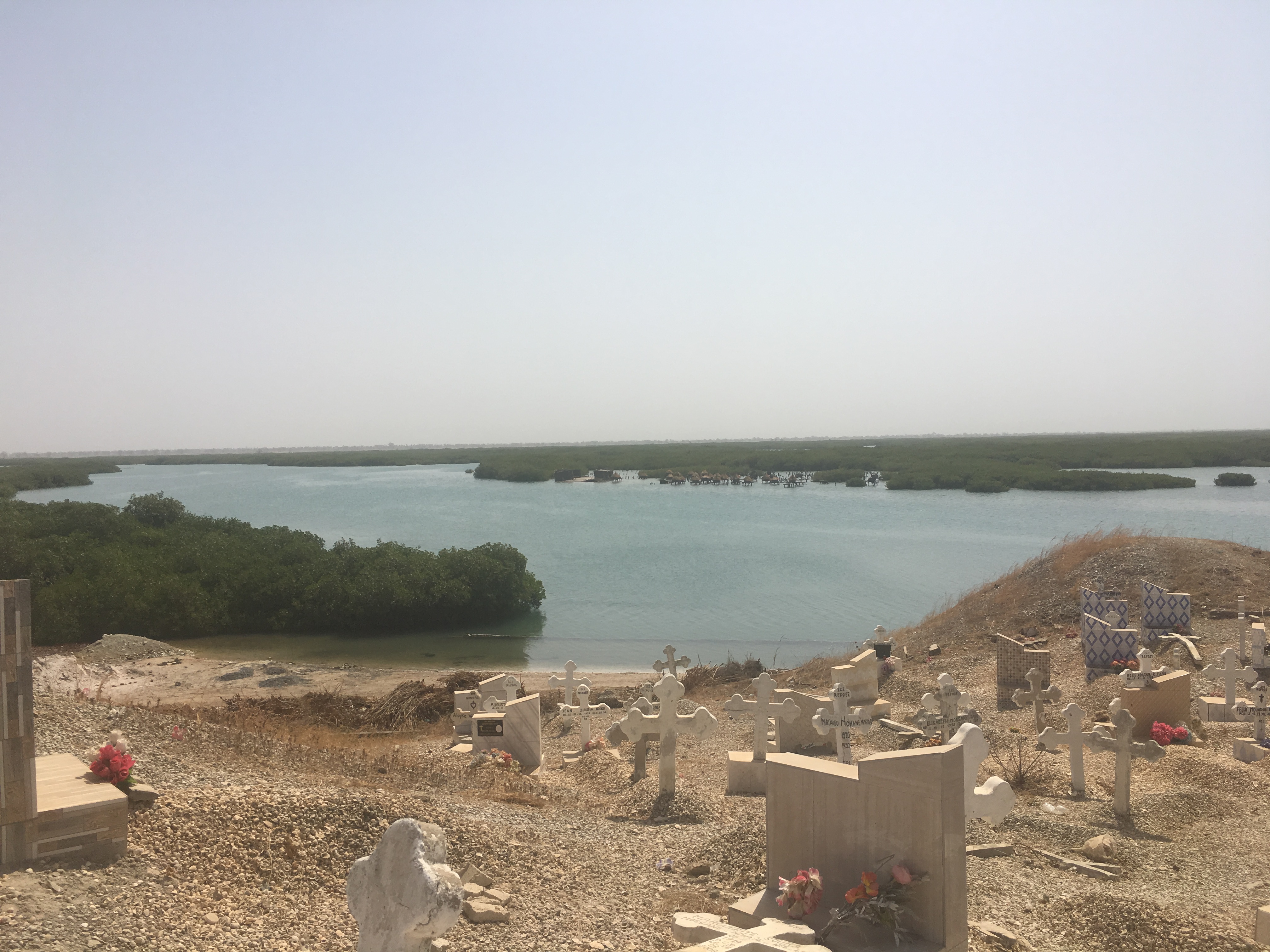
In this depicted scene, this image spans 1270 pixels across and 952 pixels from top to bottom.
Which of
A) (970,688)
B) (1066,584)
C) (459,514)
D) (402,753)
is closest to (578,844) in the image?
(402,753)

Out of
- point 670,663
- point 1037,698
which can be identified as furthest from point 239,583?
point 1037,698

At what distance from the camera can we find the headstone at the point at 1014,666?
46.7 feet

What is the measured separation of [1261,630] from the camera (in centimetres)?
1320

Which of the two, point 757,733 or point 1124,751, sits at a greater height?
point 1124,751

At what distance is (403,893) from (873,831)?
2841 millimetres

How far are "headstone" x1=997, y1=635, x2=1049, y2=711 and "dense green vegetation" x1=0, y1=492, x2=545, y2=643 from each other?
20618 mm

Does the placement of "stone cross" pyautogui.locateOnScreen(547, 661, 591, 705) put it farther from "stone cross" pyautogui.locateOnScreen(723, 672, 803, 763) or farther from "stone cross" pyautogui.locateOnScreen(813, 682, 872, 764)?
"stone cross" pyautogui.locateOnScreen(813, 682, 872, 764)

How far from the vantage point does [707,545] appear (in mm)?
50094

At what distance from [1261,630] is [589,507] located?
66921mm

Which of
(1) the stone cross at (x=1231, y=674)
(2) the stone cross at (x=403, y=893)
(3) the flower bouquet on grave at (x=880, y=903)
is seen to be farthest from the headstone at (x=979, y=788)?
(1) the stone cross at (x=1231, y=674)

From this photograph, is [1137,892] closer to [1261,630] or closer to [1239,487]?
[1261,630]

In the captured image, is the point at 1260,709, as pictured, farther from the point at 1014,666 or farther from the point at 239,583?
the point at 239,583

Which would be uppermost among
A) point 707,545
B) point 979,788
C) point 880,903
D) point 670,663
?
point 979,788

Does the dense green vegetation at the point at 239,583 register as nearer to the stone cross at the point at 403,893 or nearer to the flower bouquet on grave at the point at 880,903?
the stone cross at the point at 403,893
